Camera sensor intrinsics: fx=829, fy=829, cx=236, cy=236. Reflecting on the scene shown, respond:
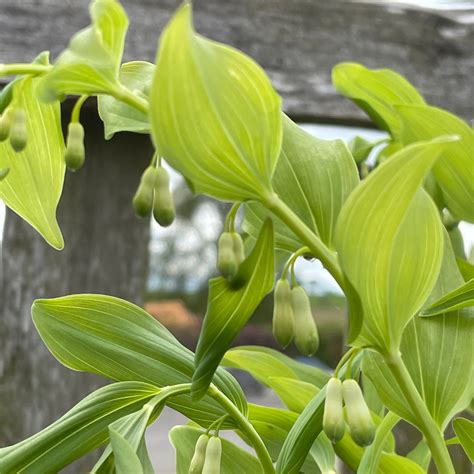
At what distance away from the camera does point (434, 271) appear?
1.20 ft

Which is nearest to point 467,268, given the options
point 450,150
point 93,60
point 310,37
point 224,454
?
point 450,150

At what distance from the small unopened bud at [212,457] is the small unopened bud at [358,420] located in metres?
0.07

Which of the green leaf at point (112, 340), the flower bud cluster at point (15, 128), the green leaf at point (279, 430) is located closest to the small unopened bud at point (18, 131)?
the flower bud cluster at point (15, 128)

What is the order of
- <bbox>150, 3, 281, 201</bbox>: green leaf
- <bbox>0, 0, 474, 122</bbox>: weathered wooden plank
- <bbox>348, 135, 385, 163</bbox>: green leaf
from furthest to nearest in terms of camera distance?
1. <bbox>0, 0, 474, 122</bbox>: weathered wooden plank
2. <bbox>348, 135, 385, 163</bbox>: green leaf
3. <bbox>150, 3, 281, 201</bbox>: green leaf

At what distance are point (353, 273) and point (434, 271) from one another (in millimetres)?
57

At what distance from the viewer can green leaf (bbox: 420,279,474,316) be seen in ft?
1.28

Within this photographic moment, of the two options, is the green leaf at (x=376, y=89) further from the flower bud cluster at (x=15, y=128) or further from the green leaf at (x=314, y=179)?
the flower bud cluster at (x=15, y=128)

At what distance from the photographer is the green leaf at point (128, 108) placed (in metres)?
0.41

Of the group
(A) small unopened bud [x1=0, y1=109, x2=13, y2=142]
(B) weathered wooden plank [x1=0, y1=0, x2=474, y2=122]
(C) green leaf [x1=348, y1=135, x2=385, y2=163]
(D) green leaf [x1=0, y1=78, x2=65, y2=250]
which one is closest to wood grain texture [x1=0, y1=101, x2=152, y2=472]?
(B) weathered wooden plank [x1=0, y1=0, x2=474, y2=122]

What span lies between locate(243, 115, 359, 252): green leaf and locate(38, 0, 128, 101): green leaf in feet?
0.38

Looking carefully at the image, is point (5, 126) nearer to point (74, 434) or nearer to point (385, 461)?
point (74, 434)

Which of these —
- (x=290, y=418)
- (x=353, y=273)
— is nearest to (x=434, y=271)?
(x=353, y=273)

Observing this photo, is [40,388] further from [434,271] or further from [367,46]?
Answer: [434,271]

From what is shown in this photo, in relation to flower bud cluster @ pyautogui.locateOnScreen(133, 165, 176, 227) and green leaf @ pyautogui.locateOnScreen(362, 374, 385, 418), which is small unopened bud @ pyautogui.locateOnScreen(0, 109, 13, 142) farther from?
green leaf @ pyautogui.locateOnScreen(362, 374, 385, 418)
